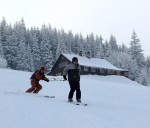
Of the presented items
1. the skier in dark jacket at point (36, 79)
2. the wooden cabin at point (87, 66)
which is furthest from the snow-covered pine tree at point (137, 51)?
the skier in dark jacket at point (36, 79)

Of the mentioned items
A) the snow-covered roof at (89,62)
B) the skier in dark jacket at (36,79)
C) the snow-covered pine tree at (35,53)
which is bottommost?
the skier in dark jacket at (36,79)

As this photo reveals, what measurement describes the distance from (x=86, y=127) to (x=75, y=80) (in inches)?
196

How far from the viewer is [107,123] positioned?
24.1 feet

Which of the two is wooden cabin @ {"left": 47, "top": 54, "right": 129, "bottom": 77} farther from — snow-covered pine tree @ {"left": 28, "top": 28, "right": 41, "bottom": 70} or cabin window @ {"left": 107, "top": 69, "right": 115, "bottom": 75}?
snow-covered pine tree @ {"left": 28, "top": 28, "right": 41, "bottom": 70}

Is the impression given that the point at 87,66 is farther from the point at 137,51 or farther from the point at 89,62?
the point at 137,51

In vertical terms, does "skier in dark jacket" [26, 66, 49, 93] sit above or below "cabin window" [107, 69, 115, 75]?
below

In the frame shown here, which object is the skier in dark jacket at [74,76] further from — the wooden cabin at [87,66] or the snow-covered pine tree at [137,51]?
the snow-covered pine tree at [137,51]

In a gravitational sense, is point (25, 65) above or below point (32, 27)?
below

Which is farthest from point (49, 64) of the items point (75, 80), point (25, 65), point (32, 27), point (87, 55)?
point (75, 80)

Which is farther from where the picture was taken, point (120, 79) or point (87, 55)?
point (87, 55)

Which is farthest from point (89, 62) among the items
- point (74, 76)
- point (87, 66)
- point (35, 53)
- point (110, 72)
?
point (74, 76)

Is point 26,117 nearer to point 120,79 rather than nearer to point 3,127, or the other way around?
point 3,127

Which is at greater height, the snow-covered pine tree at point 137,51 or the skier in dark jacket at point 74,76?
the snow-covered pine tree at point 137,51

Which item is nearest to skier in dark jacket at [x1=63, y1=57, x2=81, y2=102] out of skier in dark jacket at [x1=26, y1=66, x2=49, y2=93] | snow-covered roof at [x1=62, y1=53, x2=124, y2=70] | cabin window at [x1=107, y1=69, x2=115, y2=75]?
skier in dark jacket at [x1=26, y1=66, x2=49, y2=93]
